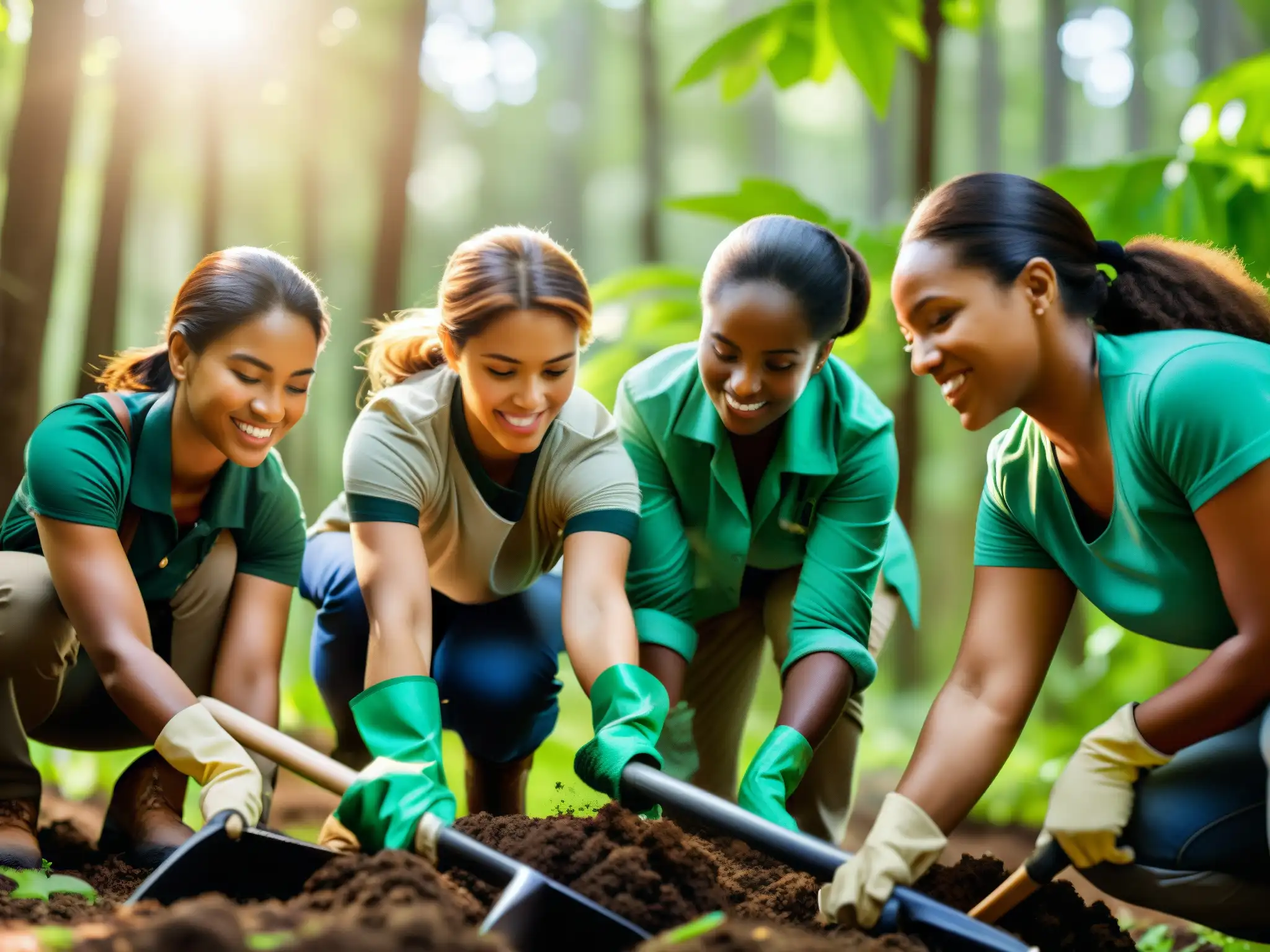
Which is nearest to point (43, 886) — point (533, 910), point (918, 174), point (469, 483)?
point (533, 910)

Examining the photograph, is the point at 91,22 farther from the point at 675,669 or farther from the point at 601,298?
the point at 675,669

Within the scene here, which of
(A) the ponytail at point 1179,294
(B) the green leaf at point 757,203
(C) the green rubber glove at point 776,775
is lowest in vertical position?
(C) the green rubber glove at point 776,775

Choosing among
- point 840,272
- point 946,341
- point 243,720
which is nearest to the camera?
point 946,341

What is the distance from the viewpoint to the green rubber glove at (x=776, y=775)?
179 cm

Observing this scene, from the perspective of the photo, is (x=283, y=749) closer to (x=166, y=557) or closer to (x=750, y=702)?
(x=166, y=557)

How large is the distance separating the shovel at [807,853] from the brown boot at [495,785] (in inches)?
29.3

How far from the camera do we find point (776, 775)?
1848 mm

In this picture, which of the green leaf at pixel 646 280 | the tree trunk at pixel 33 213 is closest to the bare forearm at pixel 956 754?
the green leaf at pixel 646 280

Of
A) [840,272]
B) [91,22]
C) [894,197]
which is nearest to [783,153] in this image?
[894,197]

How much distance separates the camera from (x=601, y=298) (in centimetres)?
314

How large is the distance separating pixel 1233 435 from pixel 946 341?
385 mm

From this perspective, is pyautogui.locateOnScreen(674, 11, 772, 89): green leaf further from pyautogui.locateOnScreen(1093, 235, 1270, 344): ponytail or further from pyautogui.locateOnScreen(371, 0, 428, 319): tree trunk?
pyautogui.locateOnScreen(371, 0, 428, 319): tree trunk

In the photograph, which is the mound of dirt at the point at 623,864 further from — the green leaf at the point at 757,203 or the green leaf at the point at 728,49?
the green leaf at the point at 728,49

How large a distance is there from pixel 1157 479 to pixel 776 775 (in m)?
0.74
